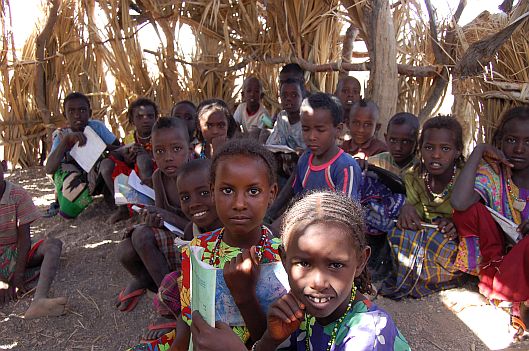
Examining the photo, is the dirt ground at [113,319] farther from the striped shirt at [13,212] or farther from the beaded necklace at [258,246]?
the beaded necklace at [258,246]

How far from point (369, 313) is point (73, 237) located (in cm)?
301

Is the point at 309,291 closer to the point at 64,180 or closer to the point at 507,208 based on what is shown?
the point at 507,208

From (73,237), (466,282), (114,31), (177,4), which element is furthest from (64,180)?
(466,282)

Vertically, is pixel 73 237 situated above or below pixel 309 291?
below

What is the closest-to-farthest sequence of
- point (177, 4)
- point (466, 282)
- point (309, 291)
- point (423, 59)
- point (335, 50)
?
1. point (309, 291)
2. point (466, 282)
3. point (423, 59)
4. point (177, 4)
5. point (335, 50)

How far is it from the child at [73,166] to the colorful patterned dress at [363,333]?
3109 millimetres

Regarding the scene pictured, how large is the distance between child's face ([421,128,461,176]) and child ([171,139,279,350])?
119cm

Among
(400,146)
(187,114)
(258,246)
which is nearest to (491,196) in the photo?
(400,146)

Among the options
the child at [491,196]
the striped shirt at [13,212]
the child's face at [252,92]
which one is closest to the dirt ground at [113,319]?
the child at [491,196]

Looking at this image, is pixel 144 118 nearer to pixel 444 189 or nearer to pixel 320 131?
pixel 320 131

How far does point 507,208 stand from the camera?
2.52 m

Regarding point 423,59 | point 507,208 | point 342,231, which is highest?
point 423,59

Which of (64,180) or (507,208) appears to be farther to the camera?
(64,180)

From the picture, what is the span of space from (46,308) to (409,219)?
2.11 meters
